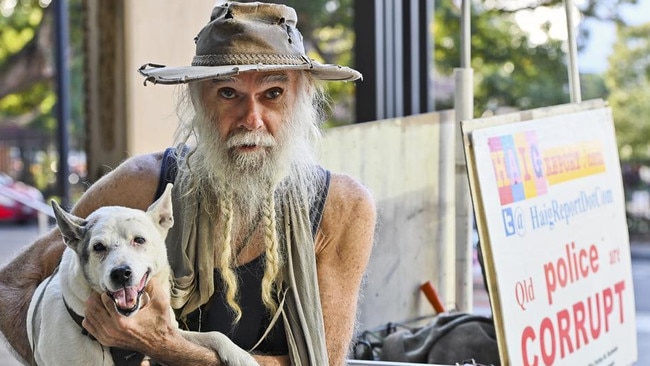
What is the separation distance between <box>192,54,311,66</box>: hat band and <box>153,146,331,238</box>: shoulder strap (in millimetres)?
263

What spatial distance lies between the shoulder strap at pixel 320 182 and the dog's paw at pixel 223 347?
34 cm

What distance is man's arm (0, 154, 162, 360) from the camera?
7.77ft

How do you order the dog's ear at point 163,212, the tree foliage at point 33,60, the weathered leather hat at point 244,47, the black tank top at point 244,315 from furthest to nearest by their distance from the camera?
the tree foliage at point 33,60
the black tank top at point 244,315
the weathered leather hat at point 244,47
the dog's ear at point 163,212

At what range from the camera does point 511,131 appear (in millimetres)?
3305

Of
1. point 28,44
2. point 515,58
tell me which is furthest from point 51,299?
point 28,44

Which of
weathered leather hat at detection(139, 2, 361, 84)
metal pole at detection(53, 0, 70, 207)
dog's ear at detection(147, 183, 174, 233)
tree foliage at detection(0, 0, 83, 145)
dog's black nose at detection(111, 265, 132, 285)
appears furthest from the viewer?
tree foliage at detection(0, 0, 83, 145)

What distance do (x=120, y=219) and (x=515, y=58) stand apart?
1410 cm

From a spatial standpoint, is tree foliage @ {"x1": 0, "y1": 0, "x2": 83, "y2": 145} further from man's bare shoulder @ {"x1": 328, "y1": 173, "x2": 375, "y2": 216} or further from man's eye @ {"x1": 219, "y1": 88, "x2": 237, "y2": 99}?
man's eye @ {"x1": 219, "y1": 88, "x2": 237, "y2": 99}

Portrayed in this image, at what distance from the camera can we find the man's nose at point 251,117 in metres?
2.26

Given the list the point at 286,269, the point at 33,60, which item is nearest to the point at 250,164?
the point at 286,269

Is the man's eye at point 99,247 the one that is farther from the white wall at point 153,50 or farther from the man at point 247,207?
the white wall at point 153,50

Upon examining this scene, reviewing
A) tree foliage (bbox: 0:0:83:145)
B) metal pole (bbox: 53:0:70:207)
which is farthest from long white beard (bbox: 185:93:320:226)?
tree foliage (bbox: 0:0:83:145)

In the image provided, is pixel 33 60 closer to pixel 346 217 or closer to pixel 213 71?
Result: pixel 346 217

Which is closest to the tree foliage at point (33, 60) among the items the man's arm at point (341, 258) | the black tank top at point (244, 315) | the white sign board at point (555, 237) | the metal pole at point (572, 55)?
the metal pole at point (572, 55)
